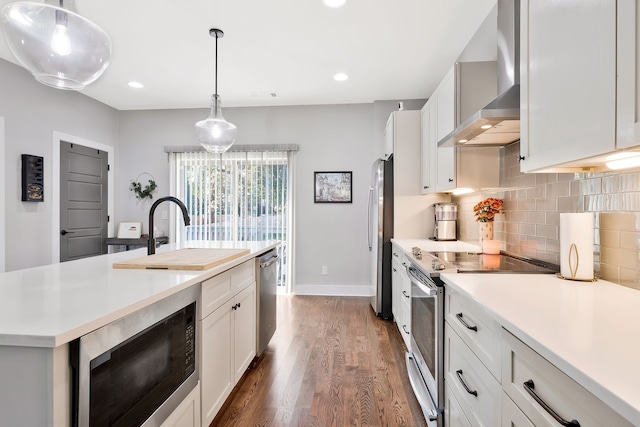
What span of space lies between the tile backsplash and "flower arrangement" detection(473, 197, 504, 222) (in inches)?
3.7

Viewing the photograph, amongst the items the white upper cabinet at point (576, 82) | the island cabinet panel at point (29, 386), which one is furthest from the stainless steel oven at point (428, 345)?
the island cabinet panel at point (29, 386)

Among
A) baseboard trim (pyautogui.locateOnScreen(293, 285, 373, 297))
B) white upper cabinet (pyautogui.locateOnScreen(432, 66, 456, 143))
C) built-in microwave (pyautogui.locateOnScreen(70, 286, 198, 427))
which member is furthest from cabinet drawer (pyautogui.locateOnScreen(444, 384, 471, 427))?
baseboard trim (pyautogui.locateOnScreen(293, 285, 373, 297))

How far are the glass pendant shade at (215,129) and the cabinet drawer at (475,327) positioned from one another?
2351mm

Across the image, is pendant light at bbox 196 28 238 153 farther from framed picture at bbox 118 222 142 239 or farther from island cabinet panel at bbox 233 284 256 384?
framed picture at bbox 118 222 142 239

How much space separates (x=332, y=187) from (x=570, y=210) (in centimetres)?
323

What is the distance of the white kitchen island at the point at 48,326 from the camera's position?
32.2 inches

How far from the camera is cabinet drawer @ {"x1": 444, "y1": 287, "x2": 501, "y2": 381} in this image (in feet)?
3.63

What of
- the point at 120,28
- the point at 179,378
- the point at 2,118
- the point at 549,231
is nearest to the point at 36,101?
the point at 2,118

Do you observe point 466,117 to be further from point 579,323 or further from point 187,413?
point 187,413

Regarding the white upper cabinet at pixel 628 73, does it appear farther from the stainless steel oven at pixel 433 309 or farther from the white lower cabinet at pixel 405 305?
the white lower cabinet at pixel 405 305

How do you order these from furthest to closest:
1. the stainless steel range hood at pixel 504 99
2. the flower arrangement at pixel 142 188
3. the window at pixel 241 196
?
the flower arrangement at pixel 142 188, the window at pixel 241 196, the stainless steel range hood at pixel 504 99

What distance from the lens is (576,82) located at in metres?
1.09

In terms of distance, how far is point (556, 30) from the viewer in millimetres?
1203

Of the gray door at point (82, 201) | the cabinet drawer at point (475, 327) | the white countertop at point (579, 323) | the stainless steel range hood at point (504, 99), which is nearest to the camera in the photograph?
the white countertop at point (579, 323)
